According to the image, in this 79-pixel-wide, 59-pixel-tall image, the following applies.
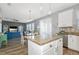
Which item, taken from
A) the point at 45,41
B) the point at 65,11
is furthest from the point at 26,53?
the point at 65,11

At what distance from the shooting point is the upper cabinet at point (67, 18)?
146 cm

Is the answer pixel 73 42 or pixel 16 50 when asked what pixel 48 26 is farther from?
pixel 16 50

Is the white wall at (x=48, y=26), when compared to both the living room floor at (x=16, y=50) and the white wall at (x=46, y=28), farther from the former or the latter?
the living room floor at (x=16, y=50)

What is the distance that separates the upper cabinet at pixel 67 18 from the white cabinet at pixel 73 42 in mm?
205

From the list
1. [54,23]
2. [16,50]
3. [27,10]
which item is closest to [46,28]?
[54,23]

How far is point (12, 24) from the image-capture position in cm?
152

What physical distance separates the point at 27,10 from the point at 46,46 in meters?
0.67

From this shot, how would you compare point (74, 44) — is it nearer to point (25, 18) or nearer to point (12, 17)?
point (25, 18)

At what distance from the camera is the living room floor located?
4.70 ft

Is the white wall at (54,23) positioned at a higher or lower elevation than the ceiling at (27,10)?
lower

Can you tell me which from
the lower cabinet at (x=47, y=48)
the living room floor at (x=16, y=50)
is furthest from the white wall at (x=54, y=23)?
the living room floor at (x=16, y=50)

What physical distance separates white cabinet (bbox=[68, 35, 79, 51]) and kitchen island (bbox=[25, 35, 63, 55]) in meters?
0.16

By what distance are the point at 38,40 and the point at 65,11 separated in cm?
65
